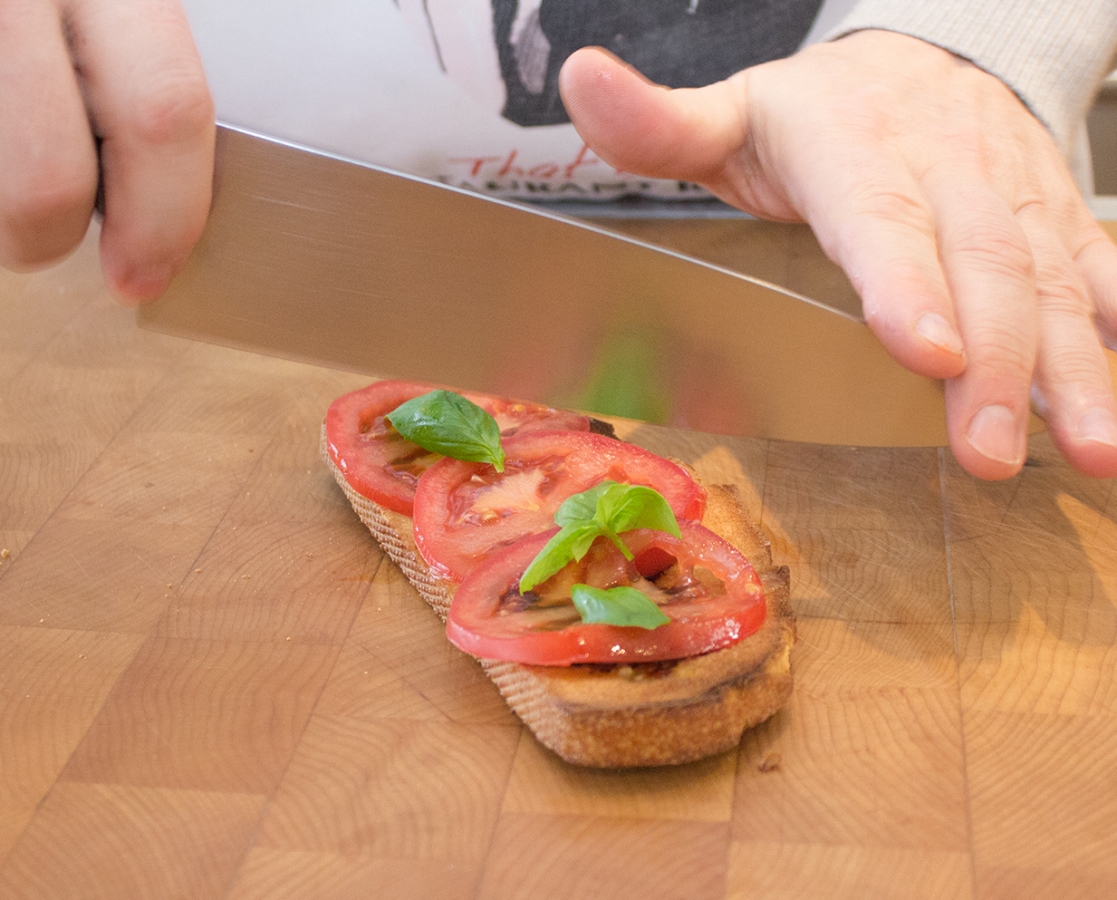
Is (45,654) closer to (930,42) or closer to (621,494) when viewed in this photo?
(621,494)

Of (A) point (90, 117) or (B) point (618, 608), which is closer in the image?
(A) point (90, 117)

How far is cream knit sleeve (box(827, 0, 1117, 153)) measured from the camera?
2.18 meters

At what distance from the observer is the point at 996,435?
5.10 ft

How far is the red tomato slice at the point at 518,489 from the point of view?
1.83 metres

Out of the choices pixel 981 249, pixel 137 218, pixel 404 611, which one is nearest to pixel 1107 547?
pixel 981 249

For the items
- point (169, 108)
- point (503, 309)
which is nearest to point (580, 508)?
point (503, 309)

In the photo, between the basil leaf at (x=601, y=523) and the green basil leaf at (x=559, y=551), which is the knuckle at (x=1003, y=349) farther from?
the green basil leaf at (x=559, y=551)

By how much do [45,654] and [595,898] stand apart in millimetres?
1014

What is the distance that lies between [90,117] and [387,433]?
0.99 m

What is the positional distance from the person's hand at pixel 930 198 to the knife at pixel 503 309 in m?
0.17

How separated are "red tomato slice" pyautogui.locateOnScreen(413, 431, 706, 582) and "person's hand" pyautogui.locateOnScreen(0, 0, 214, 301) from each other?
28.8 inches

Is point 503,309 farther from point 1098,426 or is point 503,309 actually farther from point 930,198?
point 1098,426

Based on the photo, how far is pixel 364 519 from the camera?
2.06 metres

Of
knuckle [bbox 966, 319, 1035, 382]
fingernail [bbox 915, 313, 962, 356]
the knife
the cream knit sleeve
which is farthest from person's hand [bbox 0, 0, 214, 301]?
the cream knit sleeve
